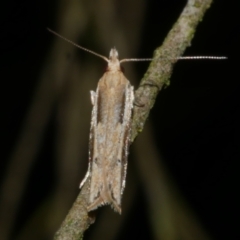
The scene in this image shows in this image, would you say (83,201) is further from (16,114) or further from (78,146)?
(16,114)

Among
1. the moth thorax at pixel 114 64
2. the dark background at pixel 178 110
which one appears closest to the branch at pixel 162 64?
the moth thorax at pixel 114 64

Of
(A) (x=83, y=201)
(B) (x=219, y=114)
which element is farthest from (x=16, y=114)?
(A) (x=83, y=201)

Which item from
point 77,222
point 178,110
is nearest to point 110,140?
point 77,222

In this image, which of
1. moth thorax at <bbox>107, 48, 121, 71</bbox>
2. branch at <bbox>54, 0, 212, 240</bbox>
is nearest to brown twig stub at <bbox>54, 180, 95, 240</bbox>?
branch at <bbox>54, 0, 212, 240</bbox>

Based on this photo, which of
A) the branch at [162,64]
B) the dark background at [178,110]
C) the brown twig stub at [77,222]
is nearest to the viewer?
the brown twig stub at [77,222]

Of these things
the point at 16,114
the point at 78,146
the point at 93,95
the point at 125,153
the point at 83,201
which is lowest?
the point at 83,201

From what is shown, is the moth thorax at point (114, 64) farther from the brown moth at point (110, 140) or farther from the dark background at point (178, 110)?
the dark background at point (178, 110)
